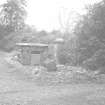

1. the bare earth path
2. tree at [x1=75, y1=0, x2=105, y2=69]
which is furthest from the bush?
the bare earth path

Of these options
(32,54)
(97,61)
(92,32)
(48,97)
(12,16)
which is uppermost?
(12,16)

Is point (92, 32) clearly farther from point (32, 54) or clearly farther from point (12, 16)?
point (12, 16)

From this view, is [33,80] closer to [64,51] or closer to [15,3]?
[64,51]

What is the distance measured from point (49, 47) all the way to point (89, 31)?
4698 mm

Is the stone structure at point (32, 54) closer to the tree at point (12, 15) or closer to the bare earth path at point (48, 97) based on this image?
the bare earth path at point (48, 97)

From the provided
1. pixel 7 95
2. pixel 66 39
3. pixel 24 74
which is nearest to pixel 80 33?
pixel 66 39

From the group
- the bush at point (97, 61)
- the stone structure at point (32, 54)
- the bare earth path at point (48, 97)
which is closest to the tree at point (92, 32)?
the bush at point (97, 61)

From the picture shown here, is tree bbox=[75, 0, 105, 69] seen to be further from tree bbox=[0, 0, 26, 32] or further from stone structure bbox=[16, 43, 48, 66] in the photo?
tree bbox=[0, 0, 26, 32]

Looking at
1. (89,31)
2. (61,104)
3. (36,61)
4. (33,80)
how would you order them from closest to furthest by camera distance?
(61,104), (33,80), (89,31), (36,61)

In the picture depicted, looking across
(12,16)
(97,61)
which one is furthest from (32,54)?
(12,16)

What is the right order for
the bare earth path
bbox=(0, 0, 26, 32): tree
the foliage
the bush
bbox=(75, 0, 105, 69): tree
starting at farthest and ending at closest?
bbox=(0, 0, 26, 32): tree, the foliage, bbox=(75, 0, 105, 69): tree, the bush, the bare earth path

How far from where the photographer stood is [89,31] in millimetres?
15148

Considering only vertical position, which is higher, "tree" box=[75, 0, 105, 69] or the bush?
"tree" box=[75, 0, 105, 69]

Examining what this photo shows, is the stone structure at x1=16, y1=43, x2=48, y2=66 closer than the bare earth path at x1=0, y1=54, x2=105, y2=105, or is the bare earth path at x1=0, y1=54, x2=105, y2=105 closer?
the bare earth path at x1=0, y1=54, x2=105, y2=105
